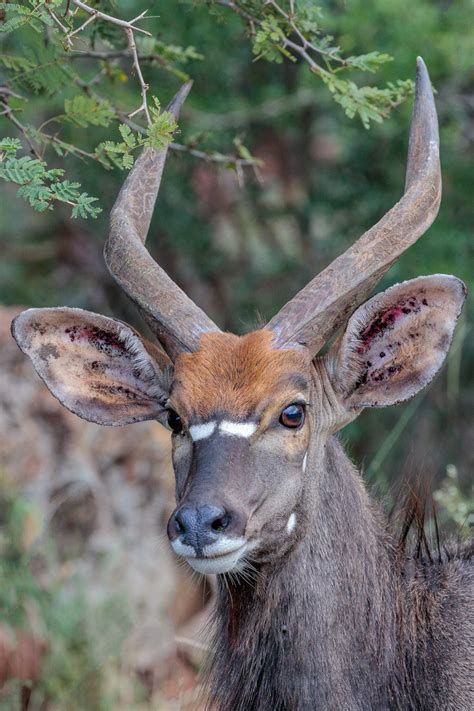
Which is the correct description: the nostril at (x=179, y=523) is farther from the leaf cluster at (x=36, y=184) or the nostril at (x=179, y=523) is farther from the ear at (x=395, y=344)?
the leaf cluster at (x=36, y=184)

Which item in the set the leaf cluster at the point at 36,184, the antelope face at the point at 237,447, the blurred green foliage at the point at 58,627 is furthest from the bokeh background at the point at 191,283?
the leaf cluster at the point at 36,184

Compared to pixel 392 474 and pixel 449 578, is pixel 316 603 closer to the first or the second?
pixel 449 578

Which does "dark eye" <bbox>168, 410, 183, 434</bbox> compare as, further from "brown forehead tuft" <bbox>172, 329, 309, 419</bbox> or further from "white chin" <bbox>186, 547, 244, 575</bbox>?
"white chin" <bbox>186, 547, 244, 575</bbox>

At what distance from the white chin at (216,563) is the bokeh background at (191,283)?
1.04 meters

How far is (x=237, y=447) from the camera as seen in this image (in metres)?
5.00

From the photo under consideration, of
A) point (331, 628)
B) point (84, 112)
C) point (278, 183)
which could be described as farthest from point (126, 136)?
point (278, 183)

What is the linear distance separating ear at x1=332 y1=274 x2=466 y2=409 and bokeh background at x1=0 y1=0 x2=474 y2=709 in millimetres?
885

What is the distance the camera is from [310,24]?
5.97m

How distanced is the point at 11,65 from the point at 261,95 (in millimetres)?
5712

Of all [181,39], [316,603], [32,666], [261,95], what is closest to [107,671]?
[32,666]

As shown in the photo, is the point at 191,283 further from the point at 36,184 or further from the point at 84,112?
the point at 36,184

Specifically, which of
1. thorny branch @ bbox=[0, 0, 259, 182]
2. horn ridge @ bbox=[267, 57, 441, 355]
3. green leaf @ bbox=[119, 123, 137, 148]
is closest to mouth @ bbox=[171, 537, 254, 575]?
horn ridge @ bbox=[267, 57, 441, 355]

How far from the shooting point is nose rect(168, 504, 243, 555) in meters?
4.70

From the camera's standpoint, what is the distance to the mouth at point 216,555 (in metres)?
4.73
